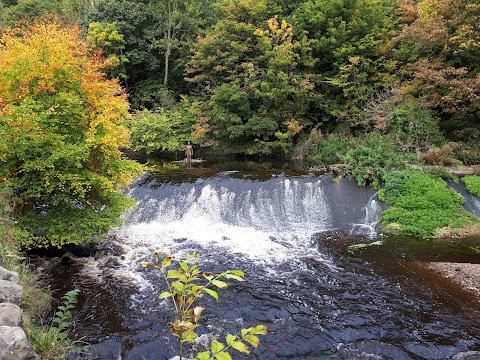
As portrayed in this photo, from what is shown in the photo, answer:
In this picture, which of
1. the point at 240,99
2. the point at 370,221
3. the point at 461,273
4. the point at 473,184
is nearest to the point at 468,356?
the point at 461,273

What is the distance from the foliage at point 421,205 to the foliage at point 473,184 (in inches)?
22.9

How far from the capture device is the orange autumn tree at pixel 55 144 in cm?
643

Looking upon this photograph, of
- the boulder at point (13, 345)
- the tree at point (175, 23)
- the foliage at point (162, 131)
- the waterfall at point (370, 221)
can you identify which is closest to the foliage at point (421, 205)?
the waterfall at point (370, 221)

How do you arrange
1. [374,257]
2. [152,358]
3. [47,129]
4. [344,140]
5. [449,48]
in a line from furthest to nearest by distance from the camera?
1. [344,140]
2. [449,48]
3. [374,257]
4. [47,129]
5. [152,358]

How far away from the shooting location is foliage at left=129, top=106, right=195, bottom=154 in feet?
64.3

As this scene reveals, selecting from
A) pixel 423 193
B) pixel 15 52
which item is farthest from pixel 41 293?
pixel 423 193

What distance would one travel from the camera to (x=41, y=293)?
19.1ft

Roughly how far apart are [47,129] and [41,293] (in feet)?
9.61

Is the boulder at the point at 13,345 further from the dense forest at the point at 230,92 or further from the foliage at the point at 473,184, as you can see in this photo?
the foliage at the point at 473,184

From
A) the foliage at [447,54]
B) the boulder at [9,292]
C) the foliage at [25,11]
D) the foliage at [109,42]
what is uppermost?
the foliage at [25,11]

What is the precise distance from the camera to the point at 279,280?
7.45 metres

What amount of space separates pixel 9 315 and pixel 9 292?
768 mm

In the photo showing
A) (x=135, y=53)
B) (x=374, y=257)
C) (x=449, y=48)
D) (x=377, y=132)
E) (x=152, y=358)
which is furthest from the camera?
(x=135, y=53)

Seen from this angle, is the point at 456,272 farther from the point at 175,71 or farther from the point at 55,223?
the point at 175,71
